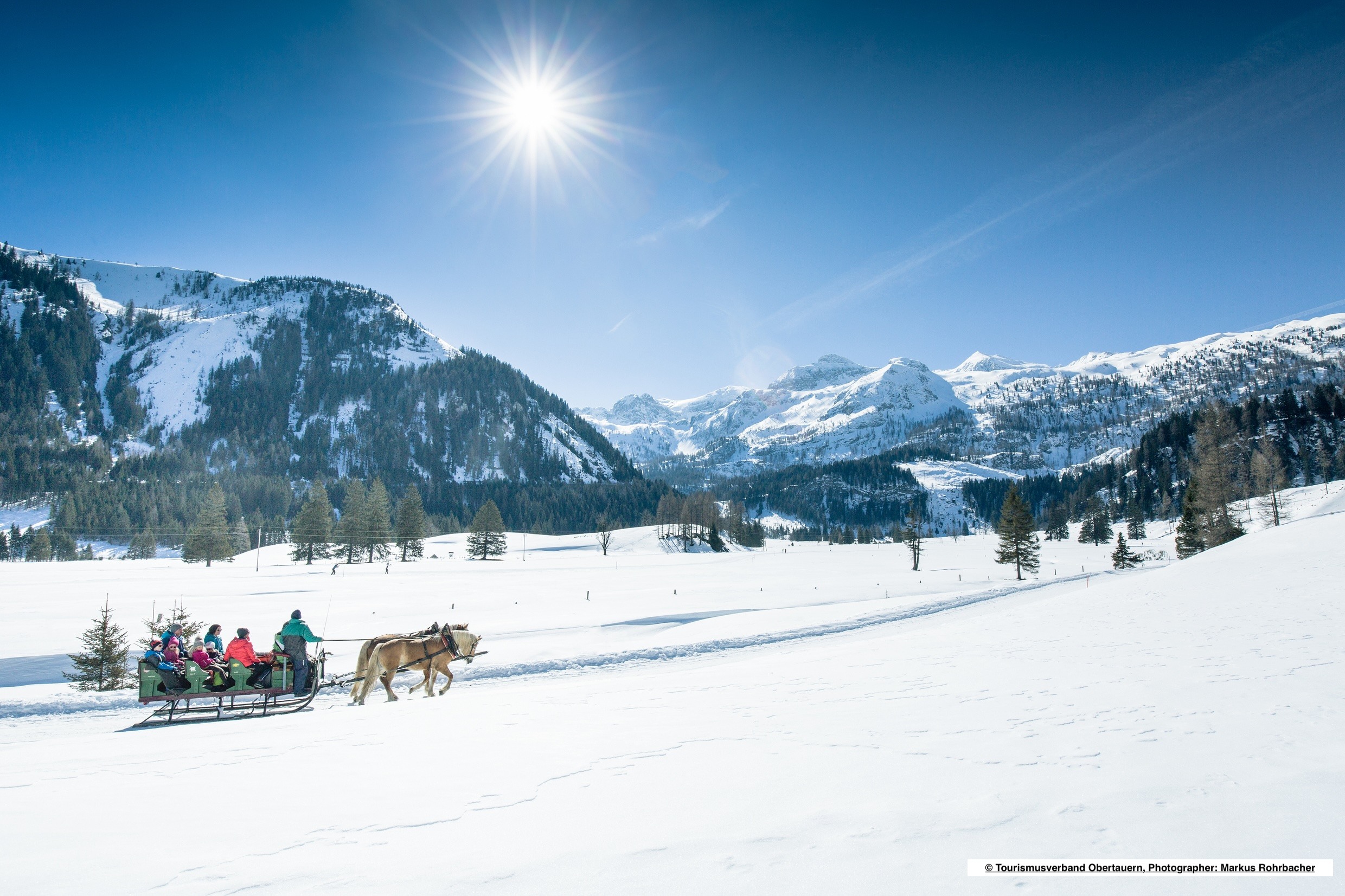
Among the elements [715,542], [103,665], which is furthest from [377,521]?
[103,665]

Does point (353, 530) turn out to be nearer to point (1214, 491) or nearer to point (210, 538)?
point (210, 538)

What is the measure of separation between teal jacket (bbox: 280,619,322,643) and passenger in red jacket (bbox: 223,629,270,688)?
0.66 meters

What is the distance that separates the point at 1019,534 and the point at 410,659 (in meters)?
57.3

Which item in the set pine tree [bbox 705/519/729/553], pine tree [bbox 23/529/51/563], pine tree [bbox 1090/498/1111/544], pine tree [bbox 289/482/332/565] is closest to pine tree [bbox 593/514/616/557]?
pine tree [bbox 705/519/729/553]

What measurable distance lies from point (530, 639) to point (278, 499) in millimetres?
160829

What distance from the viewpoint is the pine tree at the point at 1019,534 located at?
178ft

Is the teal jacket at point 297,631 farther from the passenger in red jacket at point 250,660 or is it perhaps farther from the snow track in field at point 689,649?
the snow track in field at point 689,649

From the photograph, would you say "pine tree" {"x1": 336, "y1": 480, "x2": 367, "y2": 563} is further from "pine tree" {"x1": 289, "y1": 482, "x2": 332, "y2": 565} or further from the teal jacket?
the teal jacket

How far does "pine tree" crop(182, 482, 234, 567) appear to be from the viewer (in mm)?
65125

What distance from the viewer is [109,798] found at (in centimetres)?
575

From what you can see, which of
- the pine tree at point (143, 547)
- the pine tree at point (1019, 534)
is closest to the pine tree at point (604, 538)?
the pine tree at point (1019, 534)

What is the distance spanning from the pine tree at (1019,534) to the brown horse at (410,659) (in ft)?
179

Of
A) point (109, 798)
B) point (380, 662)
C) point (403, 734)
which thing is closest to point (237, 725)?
point (380, 662)

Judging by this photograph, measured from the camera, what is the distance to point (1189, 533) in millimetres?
51250
